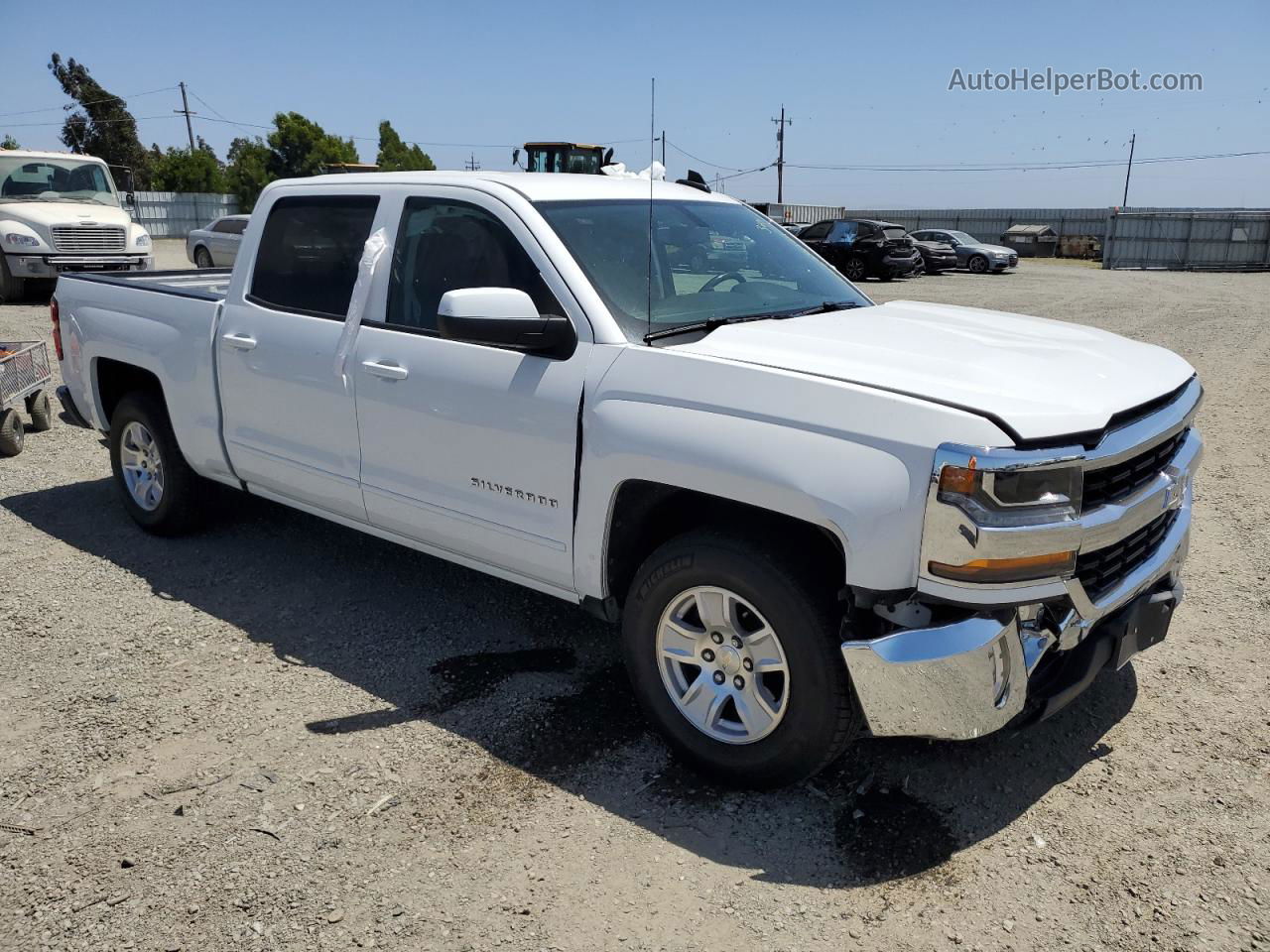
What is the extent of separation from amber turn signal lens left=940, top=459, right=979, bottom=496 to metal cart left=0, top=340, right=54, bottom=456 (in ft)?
23.2

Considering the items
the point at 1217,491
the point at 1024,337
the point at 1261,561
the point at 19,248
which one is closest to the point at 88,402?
the point at 1024,337

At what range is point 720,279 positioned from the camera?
13.2 ft

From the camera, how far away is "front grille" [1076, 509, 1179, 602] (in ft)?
9.64

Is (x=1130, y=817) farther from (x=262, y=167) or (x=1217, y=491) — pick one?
(x=262, y=167)

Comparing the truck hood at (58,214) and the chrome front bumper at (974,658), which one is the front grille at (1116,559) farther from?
the truck hood at (58,214)

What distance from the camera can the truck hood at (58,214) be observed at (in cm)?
1609

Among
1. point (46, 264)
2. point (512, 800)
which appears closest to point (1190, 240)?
point (46, 264)

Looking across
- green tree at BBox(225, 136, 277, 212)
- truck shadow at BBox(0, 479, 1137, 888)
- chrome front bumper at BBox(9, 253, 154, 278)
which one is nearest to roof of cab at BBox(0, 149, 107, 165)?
chrome front bumper at BBox(9, 253, 154, 278)

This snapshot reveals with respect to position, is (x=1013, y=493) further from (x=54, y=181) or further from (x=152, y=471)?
(x=54, y=181)

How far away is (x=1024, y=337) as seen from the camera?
3.63 metres

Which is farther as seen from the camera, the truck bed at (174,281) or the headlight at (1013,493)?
the truck bed at (174,281)

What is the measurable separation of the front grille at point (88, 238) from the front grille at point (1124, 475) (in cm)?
1724

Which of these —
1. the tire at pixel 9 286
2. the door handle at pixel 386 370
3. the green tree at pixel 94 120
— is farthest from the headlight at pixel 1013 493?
the green tree at pixel 94 120

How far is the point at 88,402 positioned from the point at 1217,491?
7008 mm
